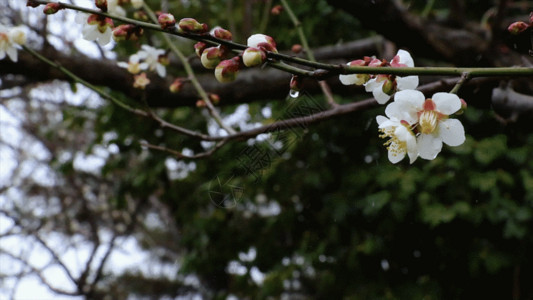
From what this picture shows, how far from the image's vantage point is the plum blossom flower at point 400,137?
27.1 inches

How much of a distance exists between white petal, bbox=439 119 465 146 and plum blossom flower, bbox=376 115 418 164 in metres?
0.05

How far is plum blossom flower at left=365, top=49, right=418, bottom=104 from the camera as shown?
71 cm

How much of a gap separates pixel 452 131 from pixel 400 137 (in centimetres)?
9

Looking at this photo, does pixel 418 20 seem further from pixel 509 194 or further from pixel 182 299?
pixel 182 299

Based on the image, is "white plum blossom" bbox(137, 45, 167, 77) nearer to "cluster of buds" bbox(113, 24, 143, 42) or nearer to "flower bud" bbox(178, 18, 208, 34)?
"cluster of buds" bbox(113, 24, 143, 42)

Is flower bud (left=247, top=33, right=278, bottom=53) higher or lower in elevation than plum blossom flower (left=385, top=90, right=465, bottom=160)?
higher

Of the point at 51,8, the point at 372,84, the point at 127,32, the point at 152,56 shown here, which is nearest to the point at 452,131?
the point at 372,84

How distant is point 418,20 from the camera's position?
6.95ft

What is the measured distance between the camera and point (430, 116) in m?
0.70

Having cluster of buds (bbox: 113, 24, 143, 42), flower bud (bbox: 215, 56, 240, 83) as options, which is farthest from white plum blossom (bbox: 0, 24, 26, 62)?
flower bud (bbox: 215, 56, 240, 83)

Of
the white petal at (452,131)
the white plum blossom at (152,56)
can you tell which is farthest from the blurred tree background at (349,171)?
the white petal at (452,131)

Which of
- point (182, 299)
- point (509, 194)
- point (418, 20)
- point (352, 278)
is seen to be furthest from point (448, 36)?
point (182, 299)

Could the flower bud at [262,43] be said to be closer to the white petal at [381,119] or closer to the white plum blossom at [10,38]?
the white petal at [381,119]

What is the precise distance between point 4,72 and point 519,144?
2.32 meters
